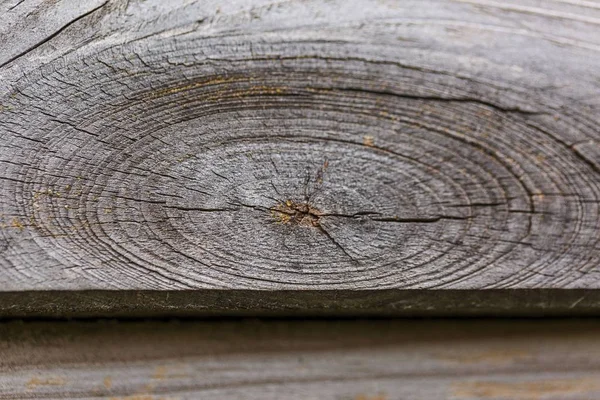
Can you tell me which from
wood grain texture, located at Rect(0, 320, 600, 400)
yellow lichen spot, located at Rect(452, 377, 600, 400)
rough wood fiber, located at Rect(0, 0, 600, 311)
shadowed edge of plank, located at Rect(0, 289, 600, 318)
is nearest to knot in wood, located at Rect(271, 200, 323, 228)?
rough wood fiber, located at Rect(0, 0, 600, 311)

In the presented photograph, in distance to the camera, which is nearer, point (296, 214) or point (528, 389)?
point (296, 214)

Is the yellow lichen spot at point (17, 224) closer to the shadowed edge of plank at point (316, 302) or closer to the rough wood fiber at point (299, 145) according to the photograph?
the rough wood fiber at point (299, 145)

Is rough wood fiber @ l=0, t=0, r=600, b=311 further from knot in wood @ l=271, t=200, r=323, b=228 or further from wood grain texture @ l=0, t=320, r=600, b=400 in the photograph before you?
wood grain texture @ l=0, t=320, r=600, b=400

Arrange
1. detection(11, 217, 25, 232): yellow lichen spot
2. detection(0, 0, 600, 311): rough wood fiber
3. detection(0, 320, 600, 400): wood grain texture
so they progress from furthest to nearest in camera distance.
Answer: detection(0, 320, 600, 400): wood grain texture < detection(11, 217, 25, 232): yellow lichen spot < detection(0, 0, 600, 311): rough wood fiber

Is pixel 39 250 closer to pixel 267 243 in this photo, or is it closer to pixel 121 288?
pixel 121 288

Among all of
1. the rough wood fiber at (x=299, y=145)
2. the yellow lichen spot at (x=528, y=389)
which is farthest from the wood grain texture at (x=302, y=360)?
the rough wood fiber at (x=299, y=145)

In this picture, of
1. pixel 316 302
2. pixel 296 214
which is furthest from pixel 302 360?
pixel 296 214

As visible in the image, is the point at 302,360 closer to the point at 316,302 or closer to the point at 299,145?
the point at 316,302

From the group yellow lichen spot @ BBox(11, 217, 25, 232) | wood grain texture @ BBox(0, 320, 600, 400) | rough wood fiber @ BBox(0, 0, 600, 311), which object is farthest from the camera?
wood grain texture @ BBox(0, 320, 600, 400)
